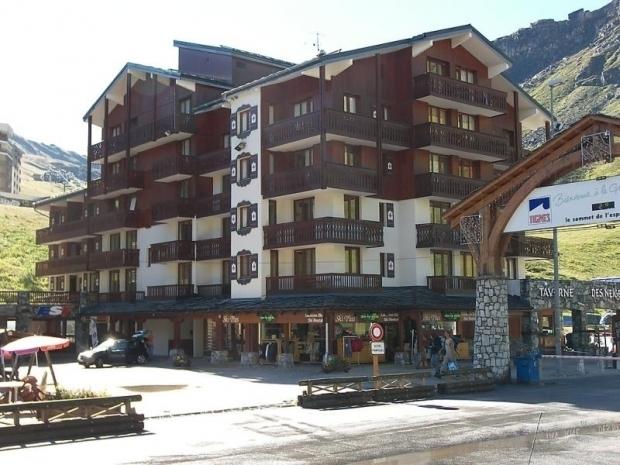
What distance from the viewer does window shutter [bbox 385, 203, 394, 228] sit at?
141ft

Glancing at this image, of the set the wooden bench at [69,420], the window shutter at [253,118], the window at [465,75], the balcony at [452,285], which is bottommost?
the wooden bench at [69,420]

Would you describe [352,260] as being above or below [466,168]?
below

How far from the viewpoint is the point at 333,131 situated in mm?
38750

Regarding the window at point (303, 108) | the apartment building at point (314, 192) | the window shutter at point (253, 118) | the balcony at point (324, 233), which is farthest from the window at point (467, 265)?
the window shutter at point (253, 118)

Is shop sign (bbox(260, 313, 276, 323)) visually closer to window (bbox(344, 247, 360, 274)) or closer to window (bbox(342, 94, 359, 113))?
window (bbox(344, 247, 360, 274))

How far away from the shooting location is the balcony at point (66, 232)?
5931cm

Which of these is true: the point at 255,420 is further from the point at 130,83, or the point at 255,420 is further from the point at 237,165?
the point at 130,83

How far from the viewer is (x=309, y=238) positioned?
1527 inches

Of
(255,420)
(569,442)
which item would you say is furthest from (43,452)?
(569,442)

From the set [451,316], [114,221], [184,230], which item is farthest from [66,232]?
[451,316]

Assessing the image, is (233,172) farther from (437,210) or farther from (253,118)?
(437,210)

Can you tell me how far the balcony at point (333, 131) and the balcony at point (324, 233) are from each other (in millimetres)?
4407

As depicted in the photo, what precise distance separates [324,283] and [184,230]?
15446mm

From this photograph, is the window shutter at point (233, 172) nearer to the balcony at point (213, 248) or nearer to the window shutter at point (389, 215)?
the balcony at point (213, 248)
